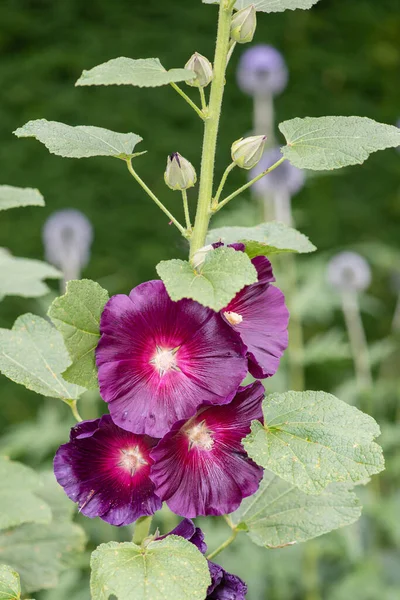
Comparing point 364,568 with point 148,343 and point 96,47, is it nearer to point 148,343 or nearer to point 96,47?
point 148,343

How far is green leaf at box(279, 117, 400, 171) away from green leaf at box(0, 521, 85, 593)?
44cm

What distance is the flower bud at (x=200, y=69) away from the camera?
559 millimetres

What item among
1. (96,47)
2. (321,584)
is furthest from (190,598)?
(96,47)

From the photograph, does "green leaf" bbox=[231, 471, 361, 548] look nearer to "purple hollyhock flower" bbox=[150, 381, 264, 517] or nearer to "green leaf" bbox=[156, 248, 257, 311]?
"purple hollyhock flower" bbox=[150, 381, 264, 517]

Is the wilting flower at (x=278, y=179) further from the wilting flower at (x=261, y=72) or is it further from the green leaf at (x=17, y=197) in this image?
the green leaf at (x=17, y=197)

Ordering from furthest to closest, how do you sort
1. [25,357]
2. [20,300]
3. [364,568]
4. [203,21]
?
[203,21]
[20,300]
[364,568]
[25,357]

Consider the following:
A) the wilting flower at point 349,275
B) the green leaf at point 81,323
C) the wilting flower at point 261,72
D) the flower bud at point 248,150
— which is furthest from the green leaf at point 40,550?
the wilting flower at point 261,72

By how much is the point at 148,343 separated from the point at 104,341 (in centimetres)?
3

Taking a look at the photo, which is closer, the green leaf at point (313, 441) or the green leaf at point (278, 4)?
the green leaf at point (313, 441)

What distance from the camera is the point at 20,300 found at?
2.51 m

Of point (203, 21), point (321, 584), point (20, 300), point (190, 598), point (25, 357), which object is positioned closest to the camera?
point (190, 598)

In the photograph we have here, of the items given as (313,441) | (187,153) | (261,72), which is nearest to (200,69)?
(313,441)

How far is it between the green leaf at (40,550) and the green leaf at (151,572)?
269 millimetres

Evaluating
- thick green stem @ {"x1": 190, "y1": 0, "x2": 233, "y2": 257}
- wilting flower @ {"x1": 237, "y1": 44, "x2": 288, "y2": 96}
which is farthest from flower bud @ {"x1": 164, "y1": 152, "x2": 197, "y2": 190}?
wilting flower @ {"x1": 237, "y1": 44, "x2": 288, "y2": 96}
